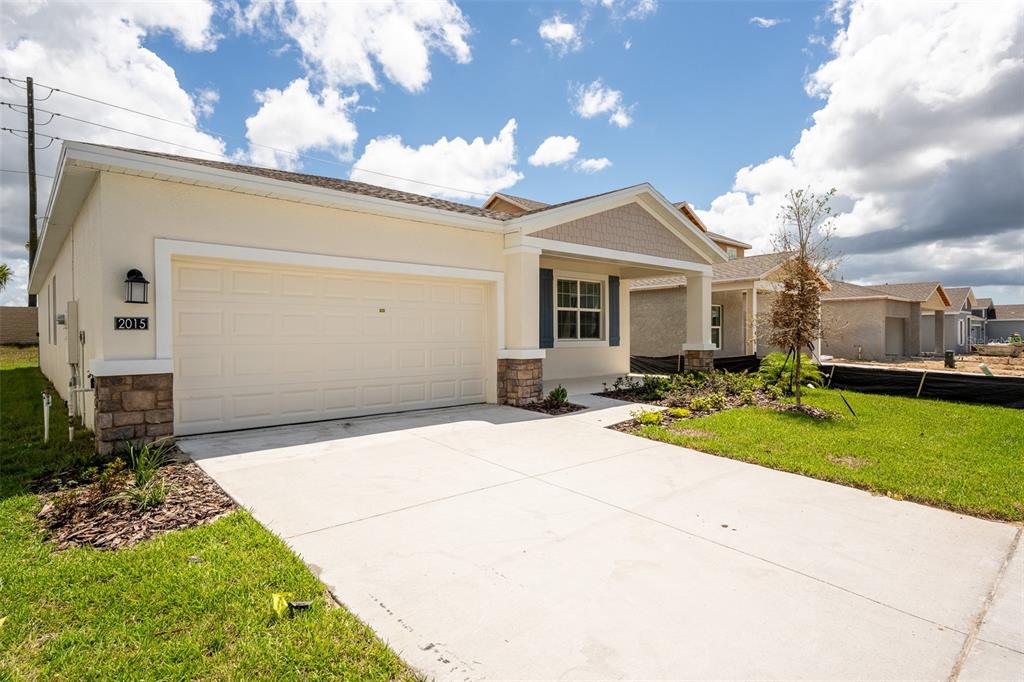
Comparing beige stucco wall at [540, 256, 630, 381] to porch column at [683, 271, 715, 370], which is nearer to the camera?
beige stucco wall at [540, 256, 630, 381]

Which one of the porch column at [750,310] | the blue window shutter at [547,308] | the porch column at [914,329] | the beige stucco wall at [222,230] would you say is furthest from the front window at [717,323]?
the porch column at [914,329]

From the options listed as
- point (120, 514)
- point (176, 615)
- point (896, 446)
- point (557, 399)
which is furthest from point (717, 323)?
point (176, 615)

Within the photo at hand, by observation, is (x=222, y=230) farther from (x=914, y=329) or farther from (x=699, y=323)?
(x=914, y=329)

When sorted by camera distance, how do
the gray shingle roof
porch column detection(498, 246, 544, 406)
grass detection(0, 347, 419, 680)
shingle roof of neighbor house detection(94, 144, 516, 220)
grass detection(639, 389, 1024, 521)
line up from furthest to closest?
the gray shingle roof < porch column detection(498, 246, 544, 406) < shingle roof of neighbor house detection(94, 144, 516, 220) < grass detection(639, 389, 1024, 521) < grass detection(0, 347, 419, 680)

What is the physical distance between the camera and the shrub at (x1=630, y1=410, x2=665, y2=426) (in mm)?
8070

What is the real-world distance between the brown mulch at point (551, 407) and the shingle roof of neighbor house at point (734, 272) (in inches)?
311

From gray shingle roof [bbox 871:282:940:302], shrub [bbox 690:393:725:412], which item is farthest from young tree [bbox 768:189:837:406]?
gray shingle roof [bbox 871:282:940:302]

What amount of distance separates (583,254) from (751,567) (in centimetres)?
777

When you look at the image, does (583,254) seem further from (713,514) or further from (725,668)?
(725,668)

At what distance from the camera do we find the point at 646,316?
18734 mm

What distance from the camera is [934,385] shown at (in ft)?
35.4

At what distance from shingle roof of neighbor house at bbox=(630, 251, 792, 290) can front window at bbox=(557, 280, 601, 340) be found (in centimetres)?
340

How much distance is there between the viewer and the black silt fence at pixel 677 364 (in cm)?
1452

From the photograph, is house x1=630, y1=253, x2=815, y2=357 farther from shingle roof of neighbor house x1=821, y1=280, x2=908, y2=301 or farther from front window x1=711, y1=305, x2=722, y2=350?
shingle roof of neighbor house x1=821, y1=280, x2=908, y2=301
